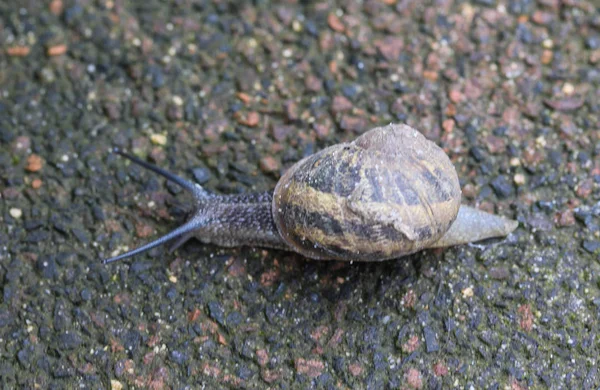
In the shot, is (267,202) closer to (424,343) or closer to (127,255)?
(127,255)

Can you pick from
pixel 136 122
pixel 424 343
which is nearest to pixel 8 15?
pixel 136 122

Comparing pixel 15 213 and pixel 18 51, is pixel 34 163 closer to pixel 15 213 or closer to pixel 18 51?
A: pixel 15 213

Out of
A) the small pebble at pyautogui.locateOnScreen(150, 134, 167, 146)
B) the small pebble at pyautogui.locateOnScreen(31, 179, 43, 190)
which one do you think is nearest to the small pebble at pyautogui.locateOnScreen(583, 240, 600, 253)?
the small pebble at pyautogui.locateOnScreen(150, 134, 167, 146)

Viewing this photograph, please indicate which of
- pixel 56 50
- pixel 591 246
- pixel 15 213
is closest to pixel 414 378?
pixel 591 246

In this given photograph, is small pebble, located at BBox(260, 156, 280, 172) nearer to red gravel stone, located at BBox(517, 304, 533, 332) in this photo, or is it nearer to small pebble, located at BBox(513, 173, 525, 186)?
small pebble, located at BBox(513, 173, 525, 186)

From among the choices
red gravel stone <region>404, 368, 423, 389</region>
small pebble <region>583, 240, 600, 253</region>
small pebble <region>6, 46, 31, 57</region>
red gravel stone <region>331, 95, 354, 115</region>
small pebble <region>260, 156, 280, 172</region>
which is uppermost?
small pebble <region>6, 46, 31, 57</region>

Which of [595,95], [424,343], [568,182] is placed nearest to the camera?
[424,343]

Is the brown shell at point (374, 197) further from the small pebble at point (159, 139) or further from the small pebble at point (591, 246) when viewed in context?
the small pebble at point (159, 139)
